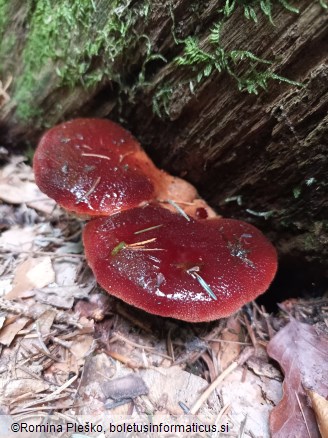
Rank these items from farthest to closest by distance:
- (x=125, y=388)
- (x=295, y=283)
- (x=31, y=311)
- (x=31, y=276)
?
(x=295, y=283) < (x=31, y=276) < (x=31, y=311) < (x=125, y=388)

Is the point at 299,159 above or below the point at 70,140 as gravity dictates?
above

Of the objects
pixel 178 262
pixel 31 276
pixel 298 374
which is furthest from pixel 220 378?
pixel 31 276

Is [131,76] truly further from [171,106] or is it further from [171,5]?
[171,5]

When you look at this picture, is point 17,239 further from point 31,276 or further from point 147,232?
point 147,232

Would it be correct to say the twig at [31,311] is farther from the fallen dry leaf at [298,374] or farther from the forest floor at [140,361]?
the fallen dry leaf at [298,374]

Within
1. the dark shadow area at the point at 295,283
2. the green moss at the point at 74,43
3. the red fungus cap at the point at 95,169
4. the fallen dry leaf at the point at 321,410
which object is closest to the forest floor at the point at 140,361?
the fallen dry leaf at the point at 321,410

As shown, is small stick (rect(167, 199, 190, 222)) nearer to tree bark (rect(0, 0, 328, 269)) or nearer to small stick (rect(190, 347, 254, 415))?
tree bark (rect(0, 0, 328, 269))

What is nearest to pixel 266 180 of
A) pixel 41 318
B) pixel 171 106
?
pixel 171 106
